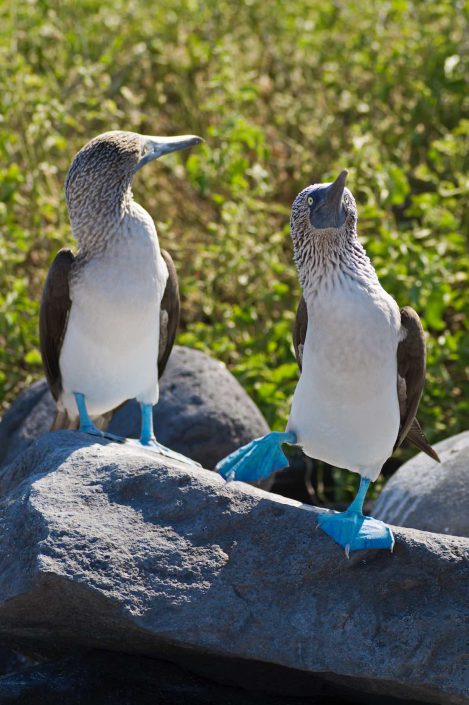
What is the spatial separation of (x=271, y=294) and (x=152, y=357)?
204 centimetres

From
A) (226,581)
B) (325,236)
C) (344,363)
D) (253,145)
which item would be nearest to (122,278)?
(325,236)

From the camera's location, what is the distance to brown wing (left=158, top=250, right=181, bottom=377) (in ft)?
17.5

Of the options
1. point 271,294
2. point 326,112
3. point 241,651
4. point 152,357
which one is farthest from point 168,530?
point 326,112

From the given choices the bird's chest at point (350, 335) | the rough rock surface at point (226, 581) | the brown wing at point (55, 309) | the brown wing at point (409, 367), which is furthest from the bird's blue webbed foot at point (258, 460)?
the brown wing at point (55, 309)

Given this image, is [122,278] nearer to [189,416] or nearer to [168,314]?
[168,314]

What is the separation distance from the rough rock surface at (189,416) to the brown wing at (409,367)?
1543mm

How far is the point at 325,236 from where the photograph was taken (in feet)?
13.5

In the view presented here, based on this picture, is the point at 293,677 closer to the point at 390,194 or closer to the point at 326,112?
the point at 390,194

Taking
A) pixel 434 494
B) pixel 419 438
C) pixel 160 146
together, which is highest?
pixel 160 146

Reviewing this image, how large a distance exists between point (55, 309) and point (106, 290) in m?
0.34

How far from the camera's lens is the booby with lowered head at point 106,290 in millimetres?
4867

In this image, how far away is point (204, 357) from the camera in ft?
20.3

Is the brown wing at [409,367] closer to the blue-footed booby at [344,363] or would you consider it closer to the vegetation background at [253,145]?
the blue-footed booby at [344,363]

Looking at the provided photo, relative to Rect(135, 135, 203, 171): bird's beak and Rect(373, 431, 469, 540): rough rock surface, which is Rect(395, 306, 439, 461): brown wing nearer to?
Rect(373, 431, 469, 540): rough rock surface
